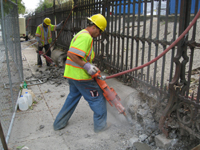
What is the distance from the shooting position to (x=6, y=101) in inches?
165

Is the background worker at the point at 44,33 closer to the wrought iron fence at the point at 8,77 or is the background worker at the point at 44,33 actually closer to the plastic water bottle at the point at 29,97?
the wrought iron fence at the point at 8,77

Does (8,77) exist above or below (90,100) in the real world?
above

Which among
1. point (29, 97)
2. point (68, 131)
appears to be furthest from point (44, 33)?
point (68, 131)

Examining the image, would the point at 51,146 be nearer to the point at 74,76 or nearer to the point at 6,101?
the point at 74,76

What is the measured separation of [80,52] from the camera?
2832mm

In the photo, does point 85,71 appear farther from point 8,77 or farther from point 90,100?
point 8,77

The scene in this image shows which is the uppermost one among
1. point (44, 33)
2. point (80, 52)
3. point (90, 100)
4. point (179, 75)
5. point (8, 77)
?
point (44, 33)

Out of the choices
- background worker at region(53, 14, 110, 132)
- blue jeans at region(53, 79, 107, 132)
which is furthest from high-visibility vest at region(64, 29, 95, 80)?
blue jeans at region(53, 79, 107, 132)

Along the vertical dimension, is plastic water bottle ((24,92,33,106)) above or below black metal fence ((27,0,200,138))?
below

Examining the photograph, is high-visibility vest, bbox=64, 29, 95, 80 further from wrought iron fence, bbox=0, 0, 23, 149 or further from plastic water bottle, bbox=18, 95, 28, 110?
plastic water bottle, bbox=18, 95, 28, 110

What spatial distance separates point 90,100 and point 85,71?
50 centimetres

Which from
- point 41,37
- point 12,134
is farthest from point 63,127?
point 41,37

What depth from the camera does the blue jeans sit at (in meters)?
3.14

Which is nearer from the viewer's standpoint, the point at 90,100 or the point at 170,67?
the point at 170,67
